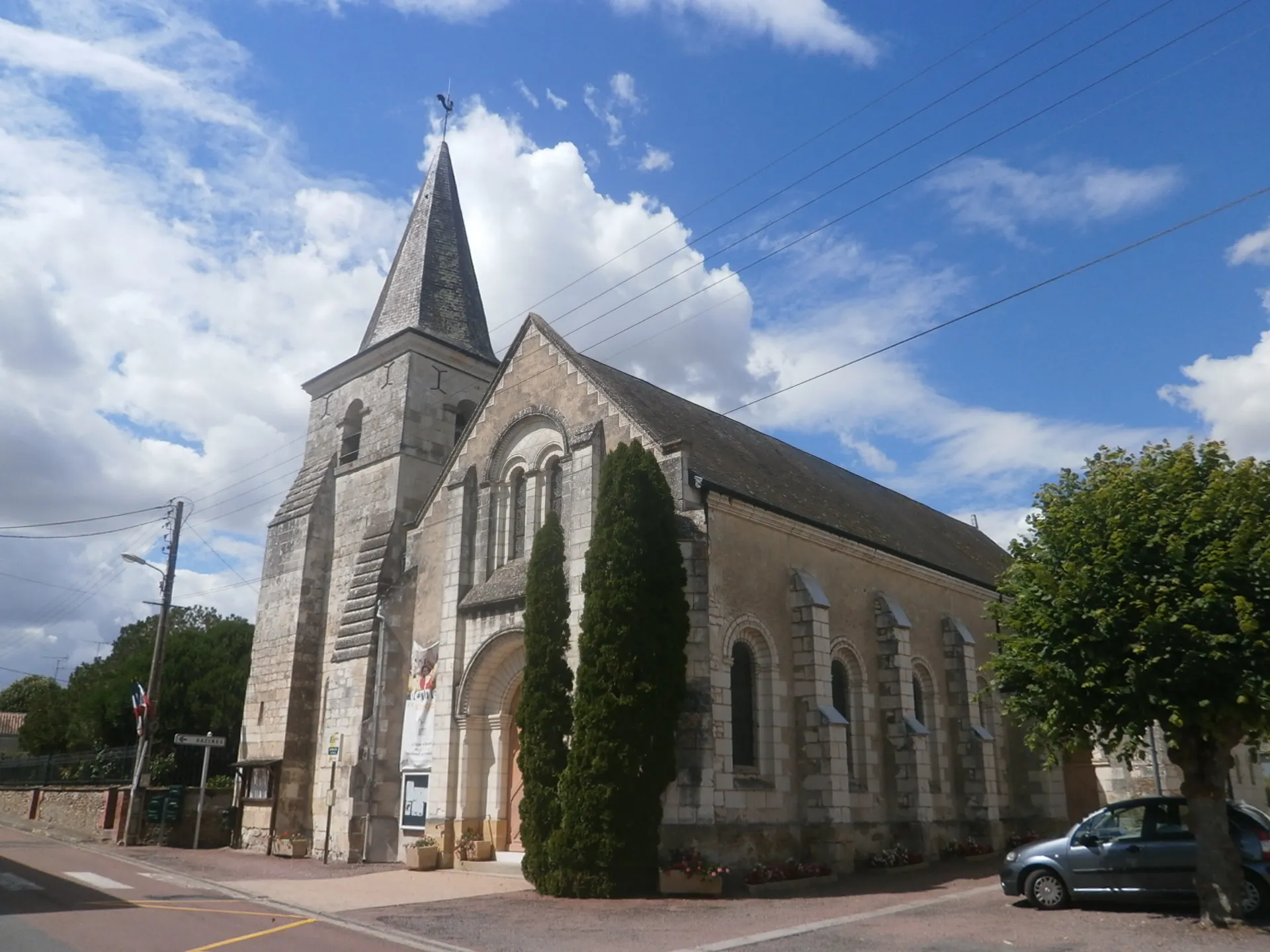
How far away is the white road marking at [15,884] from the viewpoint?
47.8 feet

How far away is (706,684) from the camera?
15.9 metres

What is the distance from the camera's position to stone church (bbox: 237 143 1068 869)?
56.4 ft

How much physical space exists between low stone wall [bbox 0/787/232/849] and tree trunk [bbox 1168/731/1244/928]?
23.1m

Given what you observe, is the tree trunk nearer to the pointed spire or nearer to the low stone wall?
the pointed spire

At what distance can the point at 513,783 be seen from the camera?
19.0 meters

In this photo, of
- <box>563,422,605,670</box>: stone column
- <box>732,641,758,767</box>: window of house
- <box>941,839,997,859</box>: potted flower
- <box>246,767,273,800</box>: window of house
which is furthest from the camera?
<box>246,767,273,800</box>: window of house

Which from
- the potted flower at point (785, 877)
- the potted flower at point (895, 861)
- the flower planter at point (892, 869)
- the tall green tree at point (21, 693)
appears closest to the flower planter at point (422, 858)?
the potted flower at point (785, 877)

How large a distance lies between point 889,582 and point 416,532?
11.3m

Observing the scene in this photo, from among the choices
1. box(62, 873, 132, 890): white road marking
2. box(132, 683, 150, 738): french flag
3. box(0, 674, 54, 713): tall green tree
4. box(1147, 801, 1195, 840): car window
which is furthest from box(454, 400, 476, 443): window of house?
box(0, 674, 54, 713): tall green tree

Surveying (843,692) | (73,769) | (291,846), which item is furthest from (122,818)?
(843,692)

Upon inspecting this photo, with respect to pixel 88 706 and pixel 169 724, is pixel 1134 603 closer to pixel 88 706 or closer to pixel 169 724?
pixel 169 724

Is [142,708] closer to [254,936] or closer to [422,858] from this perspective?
[422,858]

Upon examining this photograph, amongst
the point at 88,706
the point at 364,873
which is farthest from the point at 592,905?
the point at 88,706

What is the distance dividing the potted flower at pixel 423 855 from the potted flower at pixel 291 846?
203 inches
